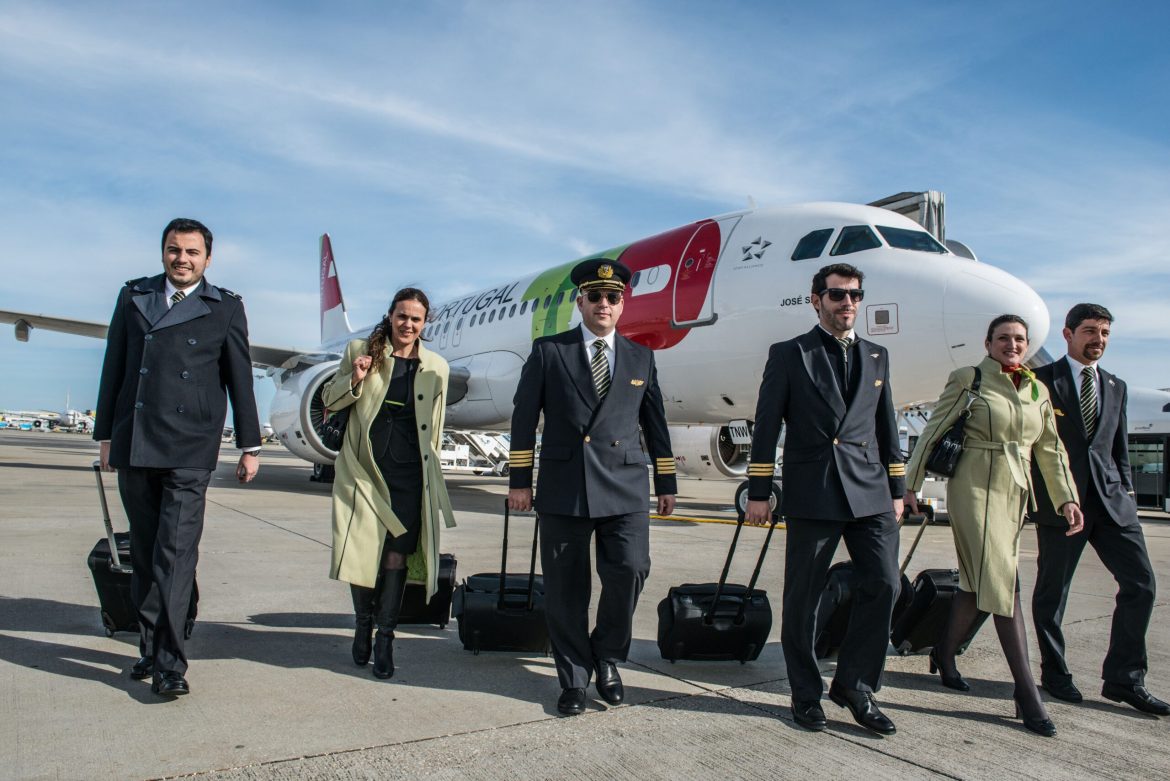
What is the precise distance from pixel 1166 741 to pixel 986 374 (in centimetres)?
144

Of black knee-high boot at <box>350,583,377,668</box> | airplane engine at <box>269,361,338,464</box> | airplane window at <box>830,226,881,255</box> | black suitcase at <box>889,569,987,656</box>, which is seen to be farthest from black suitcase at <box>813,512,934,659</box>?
airplane engine at <box>269,361,338,464</box>

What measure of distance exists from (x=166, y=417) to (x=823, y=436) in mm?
2501

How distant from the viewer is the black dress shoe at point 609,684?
312 cm

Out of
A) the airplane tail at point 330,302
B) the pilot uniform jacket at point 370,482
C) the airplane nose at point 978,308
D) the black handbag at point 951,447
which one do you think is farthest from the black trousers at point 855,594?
the airplane tail at point 330,302

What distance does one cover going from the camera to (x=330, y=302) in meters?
25.1

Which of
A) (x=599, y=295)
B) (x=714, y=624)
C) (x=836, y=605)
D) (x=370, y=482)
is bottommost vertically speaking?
(x=714, y=624)

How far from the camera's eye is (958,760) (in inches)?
104

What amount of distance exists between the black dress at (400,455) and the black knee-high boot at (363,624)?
220mm

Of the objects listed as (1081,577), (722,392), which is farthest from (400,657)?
(722,392)

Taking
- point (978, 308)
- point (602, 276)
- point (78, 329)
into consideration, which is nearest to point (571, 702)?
point (602, 276)

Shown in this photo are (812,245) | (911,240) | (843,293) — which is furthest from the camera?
(812,245)

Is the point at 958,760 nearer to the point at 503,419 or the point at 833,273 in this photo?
the point at 833,273

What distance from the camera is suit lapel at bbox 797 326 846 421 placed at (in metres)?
3.17

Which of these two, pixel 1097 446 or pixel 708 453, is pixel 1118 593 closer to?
pixel 1097 446
